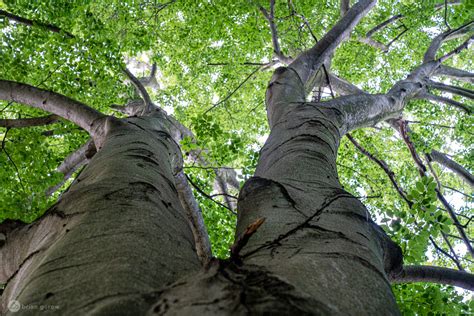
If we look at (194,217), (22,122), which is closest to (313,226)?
(194,217)

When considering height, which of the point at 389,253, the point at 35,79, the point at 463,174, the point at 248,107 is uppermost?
Answer: the point at 248,107

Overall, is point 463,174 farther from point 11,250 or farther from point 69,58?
point 11,250

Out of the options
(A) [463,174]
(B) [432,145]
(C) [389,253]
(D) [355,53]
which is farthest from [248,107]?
(C) [389,253]

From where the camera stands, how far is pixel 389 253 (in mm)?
1710

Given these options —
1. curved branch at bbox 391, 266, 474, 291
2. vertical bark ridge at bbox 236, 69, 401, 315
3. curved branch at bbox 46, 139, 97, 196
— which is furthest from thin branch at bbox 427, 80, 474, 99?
curved branch at bbox 46, 139, 97, 196

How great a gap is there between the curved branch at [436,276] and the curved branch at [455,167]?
15.3 feet

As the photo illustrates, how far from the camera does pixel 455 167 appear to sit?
23.3 ft

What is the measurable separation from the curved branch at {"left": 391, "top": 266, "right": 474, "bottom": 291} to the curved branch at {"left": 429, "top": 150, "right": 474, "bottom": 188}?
465 centimetres

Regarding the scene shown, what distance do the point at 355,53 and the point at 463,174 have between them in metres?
5.10

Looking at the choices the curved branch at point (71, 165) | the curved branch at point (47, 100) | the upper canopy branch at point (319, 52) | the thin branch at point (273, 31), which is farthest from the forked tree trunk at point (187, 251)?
the thin branch at point (273, 31)

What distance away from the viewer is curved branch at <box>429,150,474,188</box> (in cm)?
673

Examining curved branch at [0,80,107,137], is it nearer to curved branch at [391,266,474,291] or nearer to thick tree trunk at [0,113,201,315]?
thick tree trunk at [0,113,201,315]

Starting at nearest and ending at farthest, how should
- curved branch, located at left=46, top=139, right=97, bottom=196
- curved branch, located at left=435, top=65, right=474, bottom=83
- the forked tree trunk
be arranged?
the forked tree trunk, curved branch, located at left=46, top=139, right=97, bottom=196, curved branch, located at left=435, top=65, right=474, bottom=83

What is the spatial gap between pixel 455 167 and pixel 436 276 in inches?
208
